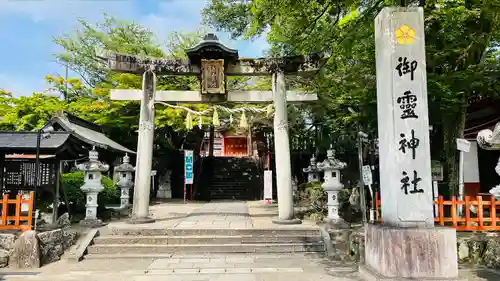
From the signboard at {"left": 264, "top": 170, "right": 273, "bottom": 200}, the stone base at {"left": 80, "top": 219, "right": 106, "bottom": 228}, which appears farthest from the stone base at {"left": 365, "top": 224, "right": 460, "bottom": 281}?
the signboard at {"left": 264, "top": 170, "right": 273, "bottom": 200}

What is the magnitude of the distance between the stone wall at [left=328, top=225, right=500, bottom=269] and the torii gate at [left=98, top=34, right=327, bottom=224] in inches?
91.2

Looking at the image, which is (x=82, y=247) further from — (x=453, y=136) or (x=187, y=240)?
(x=453, y=136)

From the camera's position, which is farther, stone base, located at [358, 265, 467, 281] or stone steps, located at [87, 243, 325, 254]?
stone steps, located at [87, 243, 325, 254]

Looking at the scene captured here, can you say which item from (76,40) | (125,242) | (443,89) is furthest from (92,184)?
(76,40)

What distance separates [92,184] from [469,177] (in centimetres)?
1389

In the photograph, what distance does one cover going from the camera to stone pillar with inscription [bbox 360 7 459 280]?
5.54 meters

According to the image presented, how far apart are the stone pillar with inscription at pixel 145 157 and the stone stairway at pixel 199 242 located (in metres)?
1.16

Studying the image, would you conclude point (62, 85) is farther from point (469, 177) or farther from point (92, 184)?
point (469, 177)

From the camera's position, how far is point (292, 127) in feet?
66.4

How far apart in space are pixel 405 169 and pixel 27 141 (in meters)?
8.92

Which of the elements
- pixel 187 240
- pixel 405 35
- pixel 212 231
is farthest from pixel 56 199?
pixel 405 35

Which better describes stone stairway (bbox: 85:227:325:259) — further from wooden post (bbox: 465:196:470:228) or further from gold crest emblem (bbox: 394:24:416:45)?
gold crest emblem (bbox: 394:24:416:45)

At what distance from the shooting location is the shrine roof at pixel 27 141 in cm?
906

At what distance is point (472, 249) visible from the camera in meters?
7.77
